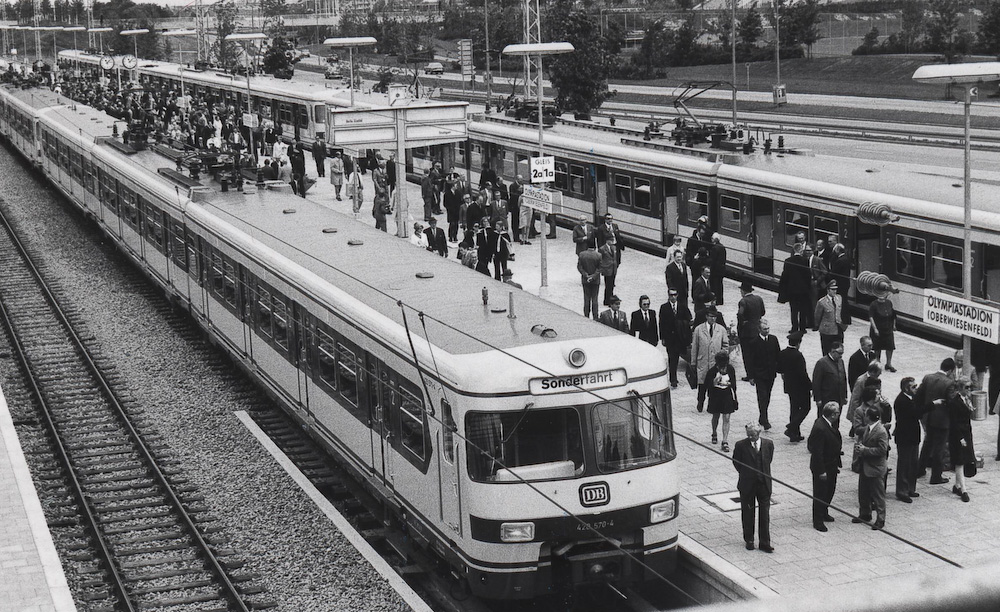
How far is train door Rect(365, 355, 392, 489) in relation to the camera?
12.5 metres

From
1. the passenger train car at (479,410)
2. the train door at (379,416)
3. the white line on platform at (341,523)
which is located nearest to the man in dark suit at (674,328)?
the passenger train car at (479,410)

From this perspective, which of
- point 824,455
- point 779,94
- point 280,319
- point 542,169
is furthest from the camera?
point 779,94

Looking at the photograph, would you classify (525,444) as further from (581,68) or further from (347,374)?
(581,68)

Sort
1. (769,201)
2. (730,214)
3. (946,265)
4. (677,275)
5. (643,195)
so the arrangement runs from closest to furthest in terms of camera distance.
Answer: (677,275) < (946,265) < (769,201) < (730,214) < (643,195)

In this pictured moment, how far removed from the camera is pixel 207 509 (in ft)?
48.2

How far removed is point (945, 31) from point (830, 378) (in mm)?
54206

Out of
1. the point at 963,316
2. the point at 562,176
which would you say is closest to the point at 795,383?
the point at 963,316

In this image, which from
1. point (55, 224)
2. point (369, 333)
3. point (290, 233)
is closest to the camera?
point (369, 333)

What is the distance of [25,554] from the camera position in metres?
11.9

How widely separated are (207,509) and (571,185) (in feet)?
69.3

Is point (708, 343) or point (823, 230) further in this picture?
point (823, 230)

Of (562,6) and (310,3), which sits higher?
(310,3)

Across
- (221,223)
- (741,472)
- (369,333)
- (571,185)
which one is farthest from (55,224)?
(741,472)

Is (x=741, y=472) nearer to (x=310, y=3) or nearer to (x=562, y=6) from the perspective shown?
(x=562, y=6)
